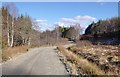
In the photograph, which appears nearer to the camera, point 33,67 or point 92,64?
point 92,64

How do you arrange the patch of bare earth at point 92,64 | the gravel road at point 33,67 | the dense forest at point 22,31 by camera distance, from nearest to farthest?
the patch of bare earth at point 92,64 < the gravel road at point 33,67 < the dense forest at point 22,31

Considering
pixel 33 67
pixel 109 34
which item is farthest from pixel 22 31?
pixel 33 67

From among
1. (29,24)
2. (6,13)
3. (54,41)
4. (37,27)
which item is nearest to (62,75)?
(6,13)

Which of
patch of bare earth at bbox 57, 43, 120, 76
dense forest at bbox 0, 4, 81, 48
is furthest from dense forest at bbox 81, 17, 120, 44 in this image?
patch of bare earth at bbox 57, 43, 120, 76

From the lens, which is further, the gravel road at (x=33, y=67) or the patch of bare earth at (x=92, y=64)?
the gravel road at (x=33, y=67)

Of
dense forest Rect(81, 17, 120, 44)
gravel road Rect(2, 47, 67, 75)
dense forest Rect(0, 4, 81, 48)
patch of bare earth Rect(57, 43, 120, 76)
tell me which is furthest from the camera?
dense forest Rect(81, 17, 120, 44)

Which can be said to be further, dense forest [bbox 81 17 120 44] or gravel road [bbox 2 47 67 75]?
dense forest [bbox 81 17 120 44]

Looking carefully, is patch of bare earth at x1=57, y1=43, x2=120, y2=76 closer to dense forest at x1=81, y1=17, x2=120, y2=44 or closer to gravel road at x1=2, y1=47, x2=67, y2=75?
gravel road at x1=2, y1=47, x2=67, y2=75

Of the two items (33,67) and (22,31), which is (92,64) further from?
(22,31)

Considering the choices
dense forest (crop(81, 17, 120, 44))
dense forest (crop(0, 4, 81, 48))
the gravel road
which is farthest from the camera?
dense forest (crop(81, 17, 120, 44))

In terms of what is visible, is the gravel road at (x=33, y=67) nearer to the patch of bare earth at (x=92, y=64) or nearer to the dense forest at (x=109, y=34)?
the patch of bare earth at (x=92, y=64)

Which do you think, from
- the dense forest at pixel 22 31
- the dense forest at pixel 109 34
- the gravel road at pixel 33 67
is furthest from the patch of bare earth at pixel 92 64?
the dense forest at pixel 109 34

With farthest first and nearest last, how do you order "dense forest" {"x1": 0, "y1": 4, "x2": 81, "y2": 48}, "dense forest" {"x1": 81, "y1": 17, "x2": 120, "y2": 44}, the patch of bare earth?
1. "dense forest" {"x1": 81, "y1": 17, "x2": 120, "y2": 44}
2. "dense forest" {"x1": 0, "y1": 4, "x2": 81, "y2": 48}
3. the patch of bare earth

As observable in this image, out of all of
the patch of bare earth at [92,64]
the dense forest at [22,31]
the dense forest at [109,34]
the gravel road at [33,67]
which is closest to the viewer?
the patch of bare earth at [92,64]
